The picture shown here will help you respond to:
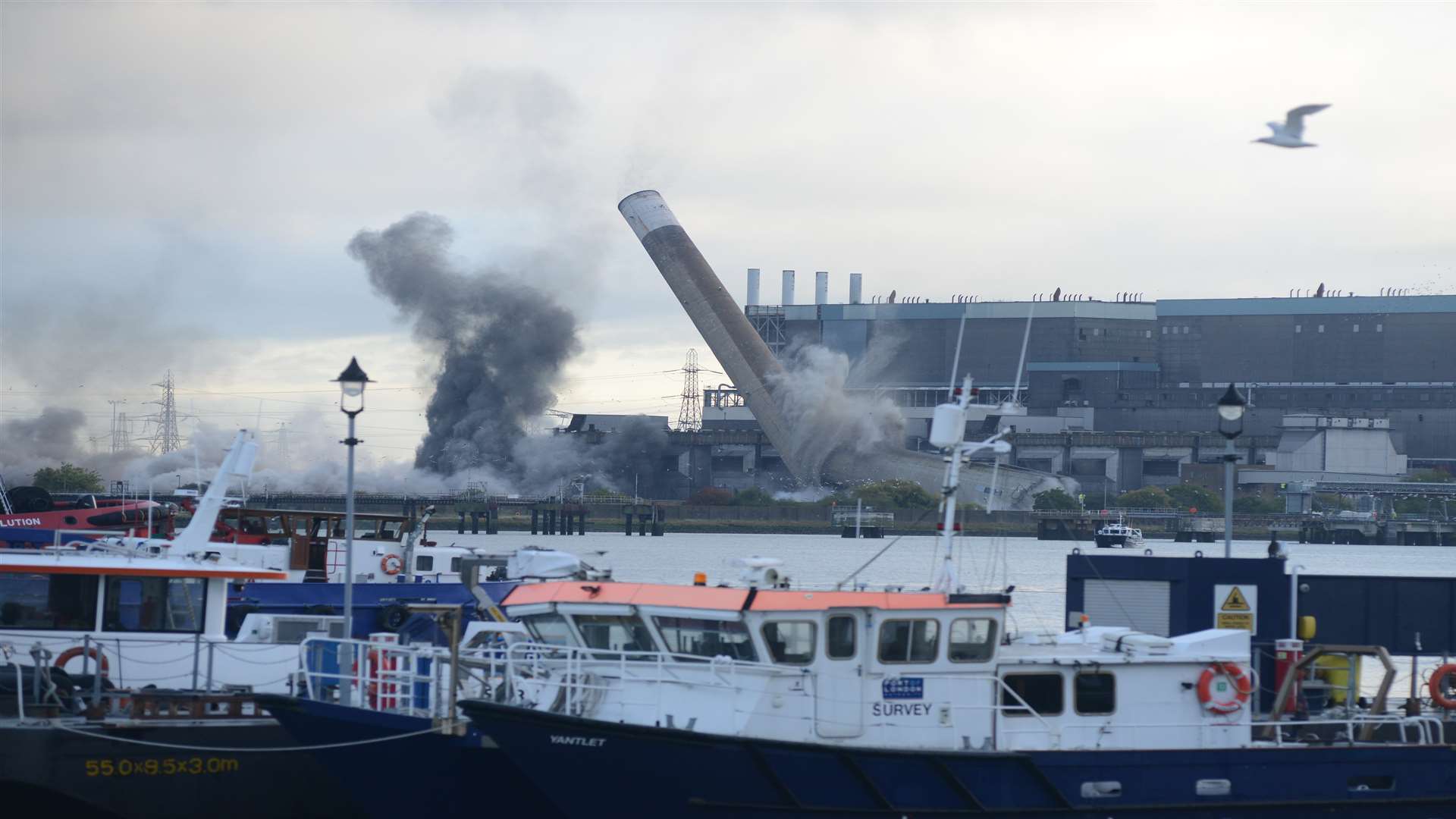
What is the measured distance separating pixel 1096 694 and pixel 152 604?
969 centimetres

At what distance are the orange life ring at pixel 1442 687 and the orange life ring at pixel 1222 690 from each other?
7.25 ft

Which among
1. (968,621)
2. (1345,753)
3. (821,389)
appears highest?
(821,389)

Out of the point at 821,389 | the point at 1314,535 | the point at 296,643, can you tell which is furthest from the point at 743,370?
the point at 296,643

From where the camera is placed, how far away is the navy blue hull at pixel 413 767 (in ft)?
50.9

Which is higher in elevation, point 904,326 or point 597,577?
point 904,326

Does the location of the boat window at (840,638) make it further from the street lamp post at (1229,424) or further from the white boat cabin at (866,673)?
the street lamp post at (1229,424)

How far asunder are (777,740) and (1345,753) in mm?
5361

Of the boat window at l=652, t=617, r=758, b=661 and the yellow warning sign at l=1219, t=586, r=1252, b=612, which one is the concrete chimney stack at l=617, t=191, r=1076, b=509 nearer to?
the yellow warning sign at l=1219, t=586, r=1252, b=612

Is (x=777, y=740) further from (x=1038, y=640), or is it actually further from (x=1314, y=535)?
(x=1314, y=535)

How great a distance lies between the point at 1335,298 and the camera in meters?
110

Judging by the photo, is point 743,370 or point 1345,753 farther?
point 743,370

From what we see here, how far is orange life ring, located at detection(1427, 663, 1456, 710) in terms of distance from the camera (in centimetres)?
1683

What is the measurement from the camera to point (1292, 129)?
2141 cm

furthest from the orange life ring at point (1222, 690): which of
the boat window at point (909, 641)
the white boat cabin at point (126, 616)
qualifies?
the white boat cabin at point (126, 616)
